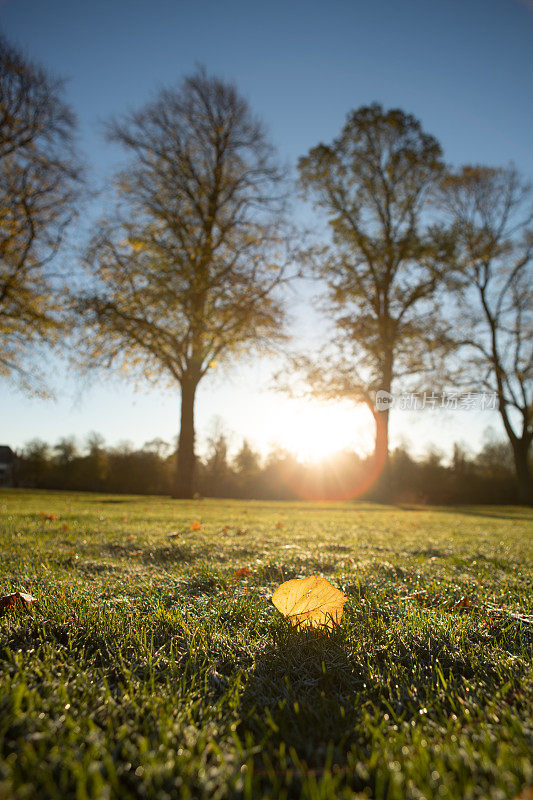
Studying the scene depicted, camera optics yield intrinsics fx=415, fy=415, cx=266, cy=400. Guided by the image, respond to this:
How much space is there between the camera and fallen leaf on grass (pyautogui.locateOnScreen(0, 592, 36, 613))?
5.42 feet

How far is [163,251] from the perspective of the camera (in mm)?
14688

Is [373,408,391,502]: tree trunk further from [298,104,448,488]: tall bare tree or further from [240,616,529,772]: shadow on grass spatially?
[240,616,529,772]: shadow on grass

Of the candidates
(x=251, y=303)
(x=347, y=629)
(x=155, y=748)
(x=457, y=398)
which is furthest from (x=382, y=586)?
(x=457, y=398)

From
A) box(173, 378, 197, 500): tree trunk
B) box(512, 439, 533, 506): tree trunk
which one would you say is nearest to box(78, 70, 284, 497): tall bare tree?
box(173, 378, 197, 500): tree trunk

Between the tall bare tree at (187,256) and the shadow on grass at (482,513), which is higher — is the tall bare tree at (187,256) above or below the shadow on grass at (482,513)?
above

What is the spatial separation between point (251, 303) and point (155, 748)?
1501cm

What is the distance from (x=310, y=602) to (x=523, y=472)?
A: 25.6 meters

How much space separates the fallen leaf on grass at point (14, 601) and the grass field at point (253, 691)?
4 cm

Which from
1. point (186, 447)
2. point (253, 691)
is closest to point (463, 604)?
point (253, 691)

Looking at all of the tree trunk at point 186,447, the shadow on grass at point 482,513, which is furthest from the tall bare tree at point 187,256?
the shadow on grass at point 482,513

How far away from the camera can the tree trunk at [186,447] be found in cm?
1634

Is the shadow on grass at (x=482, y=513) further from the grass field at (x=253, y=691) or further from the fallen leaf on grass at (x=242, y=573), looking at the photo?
the grass field at (x=253, y=691)

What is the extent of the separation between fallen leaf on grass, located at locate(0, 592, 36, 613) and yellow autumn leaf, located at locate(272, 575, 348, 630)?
100 centimetres

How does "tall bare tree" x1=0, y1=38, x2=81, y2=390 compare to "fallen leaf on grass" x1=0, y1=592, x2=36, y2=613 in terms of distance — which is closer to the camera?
"fallen leaf on grass" x1=0, y1=592, x2=36, y2=613
